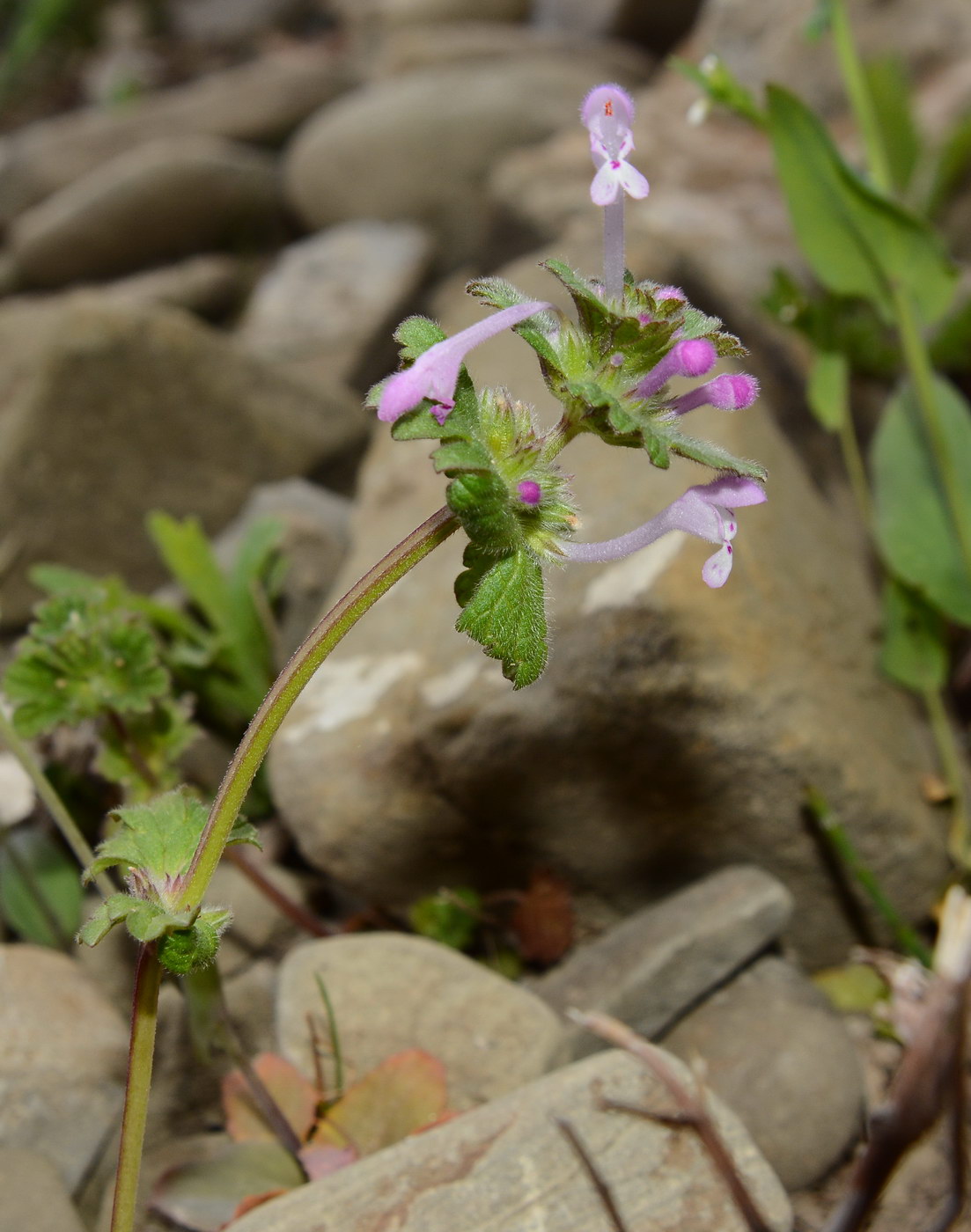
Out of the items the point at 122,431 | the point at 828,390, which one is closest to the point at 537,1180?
the point at 828,390

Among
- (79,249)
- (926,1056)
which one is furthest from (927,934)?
(79,249)

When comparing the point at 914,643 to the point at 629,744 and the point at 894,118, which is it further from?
the point at 894,118

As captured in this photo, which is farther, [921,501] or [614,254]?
[921,501]

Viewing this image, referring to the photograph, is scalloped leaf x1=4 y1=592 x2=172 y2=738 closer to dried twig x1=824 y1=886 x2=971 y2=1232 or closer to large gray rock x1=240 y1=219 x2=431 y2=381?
dried twig x1=824 y1=886 x2=971 y2=1232

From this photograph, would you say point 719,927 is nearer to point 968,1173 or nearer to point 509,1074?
point 509,1074

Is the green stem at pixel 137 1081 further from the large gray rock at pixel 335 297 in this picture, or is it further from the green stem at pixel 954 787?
the large gray rock at pixel 335 297

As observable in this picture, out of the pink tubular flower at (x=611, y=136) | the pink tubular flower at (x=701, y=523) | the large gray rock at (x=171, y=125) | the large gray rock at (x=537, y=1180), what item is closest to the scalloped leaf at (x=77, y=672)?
the large gray rock at (x=537, y=1180)
